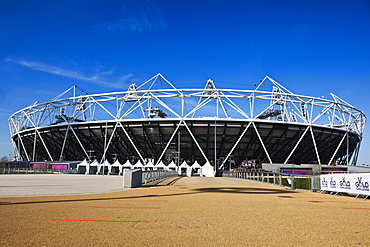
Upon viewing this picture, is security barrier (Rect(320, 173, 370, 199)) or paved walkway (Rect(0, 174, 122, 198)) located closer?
paved walkway (Rect(0, 174, 122, 198))

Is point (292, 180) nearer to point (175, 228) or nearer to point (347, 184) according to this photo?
point (347, 184)

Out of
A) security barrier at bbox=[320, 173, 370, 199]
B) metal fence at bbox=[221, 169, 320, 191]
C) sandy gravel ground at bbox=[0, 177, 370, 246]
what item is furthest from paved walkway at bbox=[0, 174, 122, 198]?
security barrier at bbox=[320, 173, 370, 199]

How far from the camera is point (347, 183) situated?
14.0m

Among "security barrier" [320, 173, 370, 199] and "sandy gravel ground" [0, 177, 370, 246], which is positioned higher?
"security barrier" [320, 173, 370, 199]

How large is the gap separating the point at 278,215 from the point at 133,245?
4.45 metres

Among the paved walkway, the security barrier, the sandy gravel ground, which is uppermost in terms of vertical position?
the security barrier

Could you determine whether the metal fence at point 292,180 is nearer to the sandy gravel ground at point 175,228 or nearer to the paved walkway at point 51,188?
the sandy gravel ground at point 175,228

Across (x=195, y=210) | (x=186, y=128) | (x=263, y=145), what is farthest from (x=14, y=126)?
(x=195, y=210)

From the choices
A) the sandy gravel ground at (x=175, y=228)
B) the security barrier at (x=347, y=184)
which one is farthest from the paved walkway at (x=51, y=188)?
the security barrier at (x=347, y=184)

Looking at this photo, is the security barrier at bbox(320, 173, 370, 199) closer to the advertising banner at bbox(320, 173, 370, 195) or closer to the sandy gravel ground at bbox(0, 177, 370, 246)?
the advertising banner at bbox(320, 173, 370, 195)

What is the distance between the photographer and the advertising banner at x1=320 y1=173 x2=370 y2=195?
12.6 m

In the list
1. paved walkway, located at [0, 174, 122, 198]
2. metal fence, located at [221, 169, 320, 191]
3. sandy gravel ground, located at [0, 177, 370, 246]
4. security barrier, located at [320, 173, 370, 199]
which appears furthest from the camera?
metal fence, located at [221, 169, 320, 191]

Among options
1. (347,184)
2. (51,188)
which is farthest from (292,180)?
(51,188)

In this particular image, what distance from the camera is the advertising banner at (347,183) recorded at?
41.4ft
